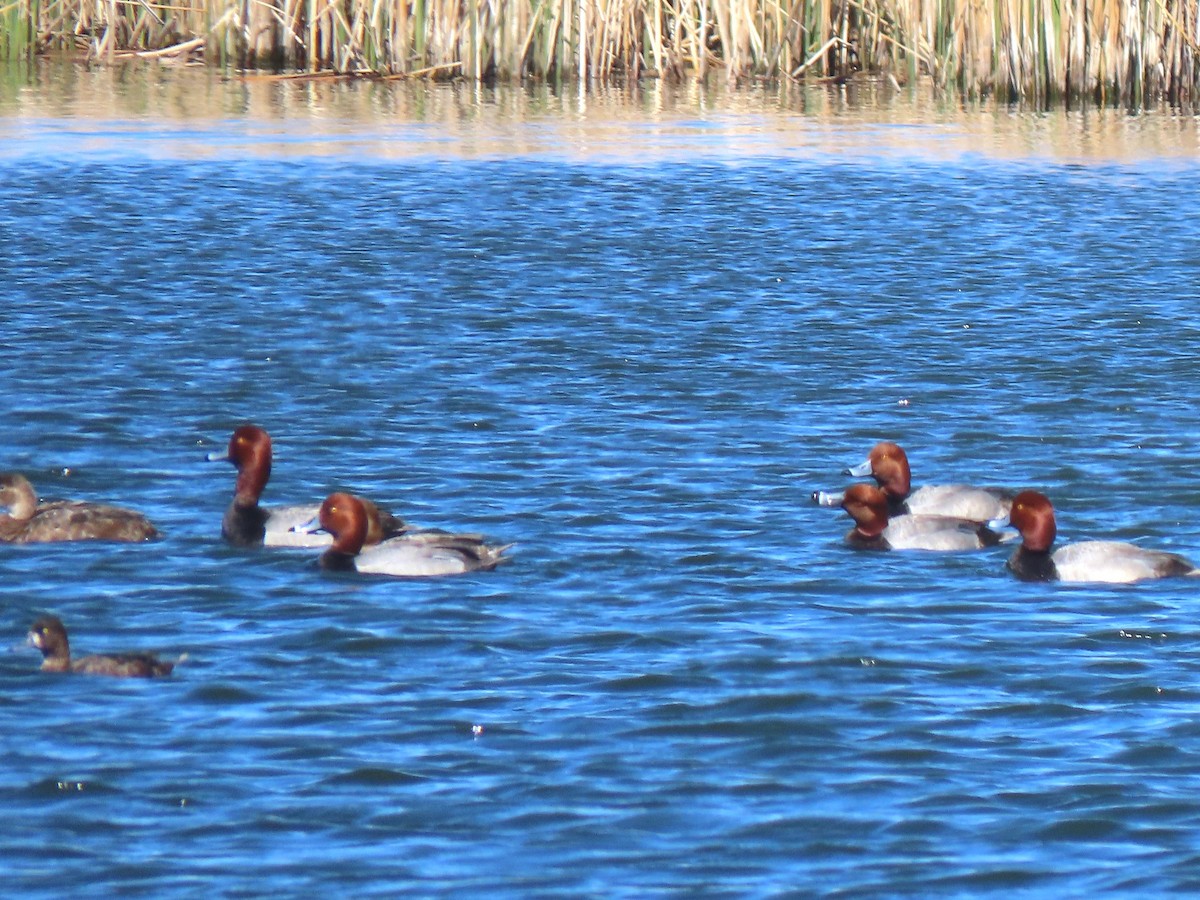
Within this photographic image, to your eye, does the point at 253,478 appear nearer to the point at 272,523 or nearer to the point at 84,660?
the point at 272,523

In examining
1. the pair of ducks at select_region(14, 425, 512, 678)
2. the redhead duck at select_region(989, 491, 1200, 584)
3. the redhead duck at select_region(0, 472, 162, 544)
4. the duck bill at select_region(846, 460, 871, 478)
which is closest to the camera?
→ the redhead duck at select_region(989, 491, 1200, 584)

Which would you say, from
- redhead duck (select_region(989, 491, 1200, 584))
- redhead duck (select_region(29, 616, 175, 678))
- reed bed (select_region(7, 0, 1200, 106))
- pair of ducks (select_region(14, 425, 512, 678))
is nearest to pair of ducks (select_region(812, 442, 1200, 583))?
redhead duck (select_region(989, 491, 1200, 584))

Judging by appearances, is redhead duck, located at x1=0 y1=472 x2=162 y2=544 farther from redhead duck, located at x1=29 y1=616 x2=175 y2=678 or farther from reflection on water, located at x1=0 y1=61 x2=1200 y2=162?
reflection on water, located at x1=0 y1=61 x2=1200 y2=162

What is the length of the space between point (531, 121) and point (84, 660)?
21580mm

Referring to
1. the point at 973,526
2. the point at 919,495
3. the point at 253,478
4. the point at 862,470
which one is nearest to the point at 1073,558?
the point at 973,526

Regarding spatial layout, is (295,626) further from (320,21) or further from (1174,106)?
(320,21)

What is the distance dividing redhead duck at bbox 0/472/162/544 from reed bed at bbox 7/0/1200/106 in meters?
19.1

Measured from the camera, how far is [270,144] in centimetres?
2770

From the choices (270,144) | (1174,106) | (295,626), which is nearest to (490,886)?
(295,626)

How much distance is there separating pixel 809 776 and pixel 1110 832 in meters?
1.03

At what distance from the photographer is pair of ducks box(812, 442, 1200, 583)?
33.4 ft

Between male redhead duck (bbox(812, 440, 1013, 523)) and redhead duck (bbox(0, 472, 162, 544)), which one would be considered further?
male redhead duck (bbox(812, 440, 1013, 523))

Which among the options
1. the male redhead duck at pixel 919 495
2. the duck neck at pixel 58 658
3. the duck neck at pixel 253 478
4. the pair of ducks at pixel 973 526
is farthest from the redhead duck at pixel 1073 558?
the duck neck at pixel 58 658

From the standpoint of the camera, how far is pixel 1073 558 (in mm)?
10234
